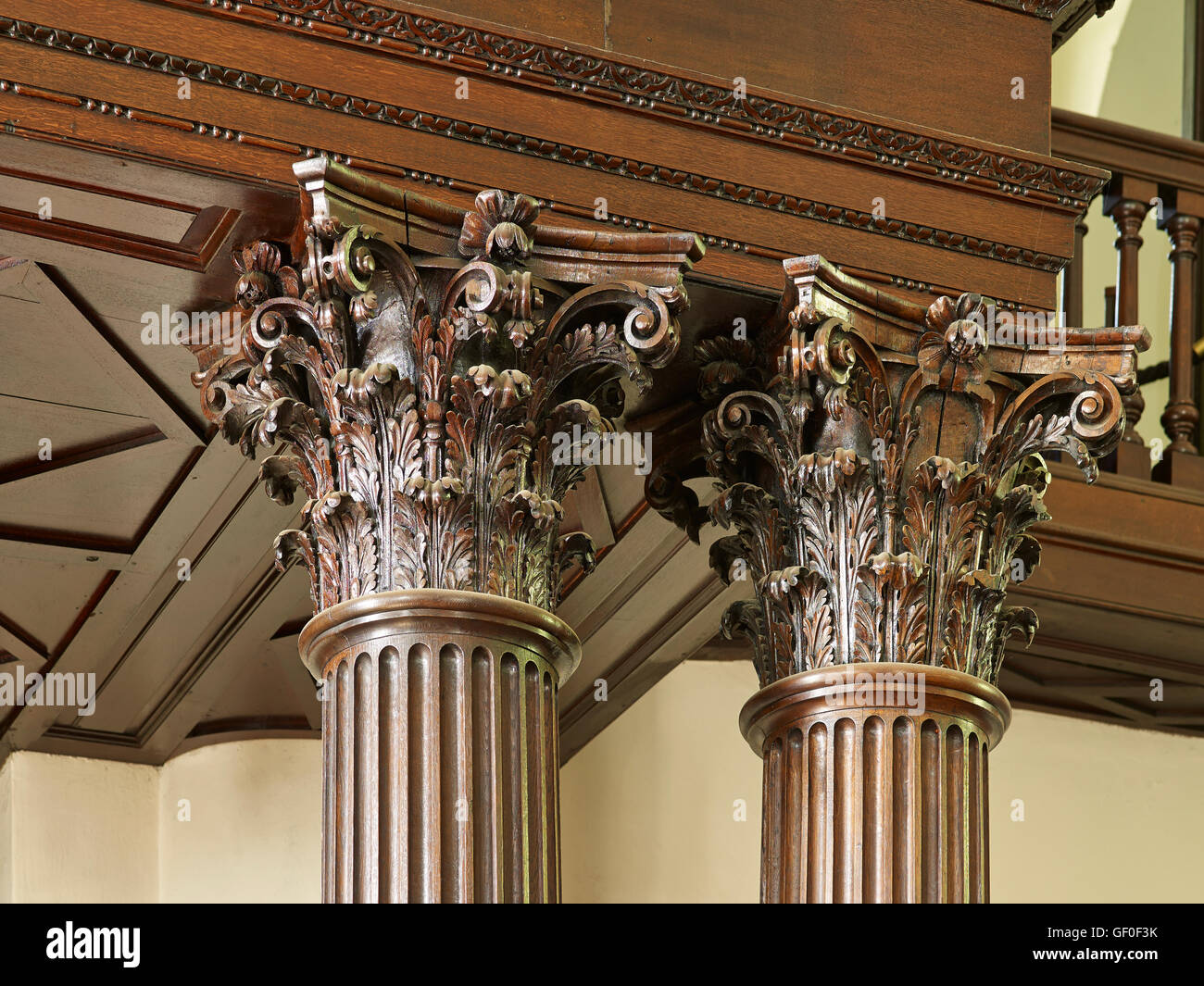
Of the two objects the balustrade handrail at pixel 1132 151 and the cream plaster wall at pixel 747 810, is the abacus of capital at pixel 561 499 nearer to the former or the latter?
the balustrade handrail at pixel 1132 151

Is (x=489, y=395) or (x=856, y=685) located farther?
(x=856, y=685)

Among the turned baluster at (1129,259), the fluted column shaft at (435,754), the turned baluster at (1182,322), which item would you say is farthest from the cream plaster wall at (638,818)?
the fluted column shaft at (435,754)

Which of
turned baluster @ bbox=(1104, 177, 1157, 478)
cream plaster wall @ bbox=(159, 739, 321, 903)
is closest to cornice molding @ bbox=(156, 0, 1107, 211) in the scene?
turned baluster @ bbox=(1104, 177, 1157, 478)

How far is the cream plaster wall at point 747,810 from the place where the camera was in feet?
25.9

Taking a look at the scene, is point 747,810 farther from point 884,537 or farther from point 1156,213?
point 884,537

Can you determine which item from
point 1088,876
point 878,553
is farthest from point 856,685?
point 1088,876

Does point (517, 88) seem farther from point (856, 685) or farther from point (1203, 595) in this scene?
point (1203, 595)

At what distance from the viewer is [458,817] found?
13.4ft

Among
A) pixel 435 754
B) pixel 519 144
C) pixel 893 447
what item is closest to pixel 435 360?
pixel 519 144

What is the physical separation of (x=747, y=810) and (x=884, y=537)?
11.4ft

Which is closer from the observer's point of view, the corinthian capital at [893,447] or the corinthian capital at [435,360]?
the corinthian capital at [435,360]

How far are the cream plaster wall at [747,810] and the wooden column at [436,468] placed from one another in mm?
3487

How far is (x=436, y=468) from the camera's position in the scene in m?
4.30

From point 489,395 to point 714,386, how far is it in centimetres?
76
